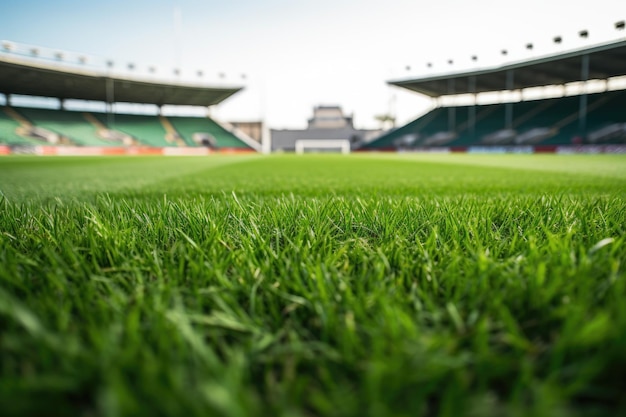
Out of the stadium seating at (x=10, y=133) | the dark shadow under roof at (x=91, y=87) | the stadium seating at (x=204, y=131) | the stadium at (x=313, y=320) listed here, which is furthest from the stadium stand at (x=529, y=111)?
the stadium seating at (x=10, y=133)

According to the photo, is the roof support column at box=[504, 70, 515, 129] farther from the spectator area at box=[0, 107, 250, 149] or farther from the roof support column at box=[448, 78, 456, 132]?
the spectator area at box=[0, 107, 250, 149]

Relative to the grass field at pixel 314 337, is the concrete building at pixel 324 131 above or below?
above

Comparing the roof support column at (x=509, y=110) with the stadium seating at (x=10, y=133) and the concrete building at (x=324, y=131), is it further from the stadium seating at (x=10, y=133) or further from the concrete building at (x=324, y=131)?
the stadium seating at (x=10, y=133)

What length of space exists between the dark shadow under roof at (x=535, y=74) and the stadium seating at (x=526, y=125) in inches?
68.5

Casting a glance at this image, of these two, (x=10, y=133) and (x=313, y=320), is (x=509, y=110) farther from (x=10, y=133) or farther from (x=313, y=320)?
(x=10, y=133)

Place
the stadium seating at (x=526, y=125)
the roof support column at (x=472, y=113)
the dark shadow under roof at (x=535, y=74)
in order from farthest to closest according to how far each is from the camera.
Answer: the roof support column at (x=472, y=113) < the stadium seating at (x=526, y=125) < the dark shadow under roof at (x=535, y=74)

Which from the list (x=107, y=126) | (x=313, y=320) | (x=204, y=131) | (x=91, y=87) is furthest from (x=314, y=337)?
(x=204, y=131)

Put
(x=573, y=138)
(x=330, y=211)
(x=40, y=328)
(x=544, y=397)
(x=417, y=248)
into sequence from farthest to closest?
(x=573, y=138)
(x=330, y=211)
(x=417, y=248)
(x=40, y=328)
(x=544, y=397)

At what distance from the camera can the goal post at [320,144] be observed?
54.4 meters

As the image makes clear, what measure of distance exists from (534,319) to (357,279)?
296mm

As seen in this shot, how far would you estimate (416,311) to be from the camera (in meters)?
0.59

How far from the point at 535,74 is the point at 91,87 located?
126 ft

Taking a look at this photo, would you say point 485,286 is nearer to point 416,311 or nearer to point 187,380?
point 416,311

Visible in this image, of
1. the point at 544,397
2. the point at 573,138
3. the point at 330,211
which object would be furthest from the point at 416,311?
the point at 573,138
